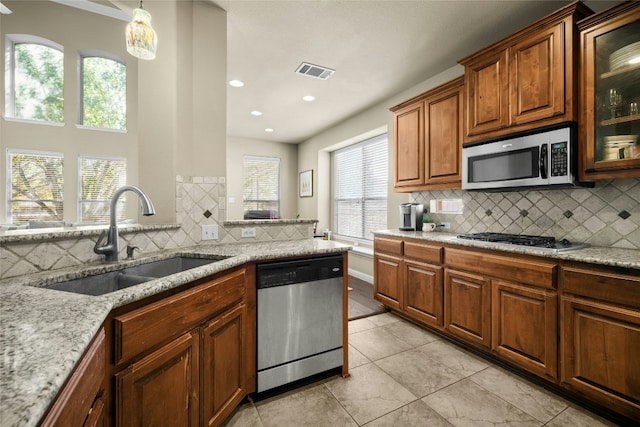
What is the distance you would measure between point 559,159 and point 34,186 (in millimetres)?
7102

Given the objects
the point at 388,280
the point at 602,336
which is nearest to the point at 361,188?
the point at 388,280

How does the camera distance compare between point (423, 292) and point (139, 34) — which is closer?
point (139, 34)

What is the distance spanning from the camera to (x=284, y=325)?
1758 mm

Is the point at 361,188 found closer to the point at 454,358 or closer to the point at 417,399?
the point at 454,358

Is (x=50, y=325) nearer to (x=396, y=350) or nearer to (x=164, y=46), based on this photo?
(x=164, y=46)

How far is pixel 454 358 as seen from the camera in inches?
88.0

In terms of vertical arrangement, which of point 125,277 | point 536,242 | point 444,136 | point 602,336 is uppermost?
point 444,136

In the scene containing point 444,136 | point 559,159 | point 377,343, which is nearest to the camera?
point 559,159

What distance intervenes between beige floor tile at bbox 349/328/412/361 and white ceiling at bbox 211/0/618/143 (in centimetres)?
277

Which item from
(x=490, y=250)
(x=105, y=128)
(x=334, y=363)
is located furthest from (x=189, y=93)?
(x=105, y=128)

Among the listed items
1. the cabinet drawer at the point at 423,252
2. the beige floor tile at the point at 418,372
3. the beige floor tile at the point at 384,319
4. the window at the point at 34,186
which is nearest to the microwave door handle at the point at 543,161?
the cabinet drawer at the point at 423,252

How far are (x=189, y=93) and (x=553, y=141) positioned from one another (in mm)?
2648

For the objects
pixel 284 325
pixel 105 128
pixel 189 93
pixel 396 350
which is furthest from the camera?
pixel 105 128

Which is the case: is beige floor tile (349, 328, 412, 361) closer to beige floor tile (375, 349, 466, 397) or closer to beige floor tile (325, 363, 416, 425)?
beige floor tile (375, 349, 466, 397)
